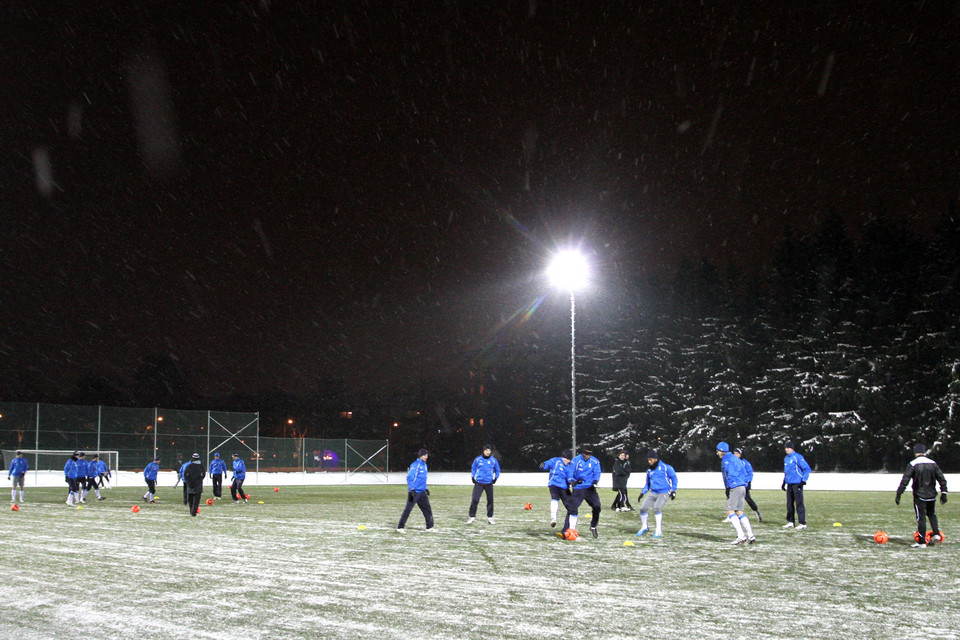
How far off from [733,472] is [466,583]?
6.95m

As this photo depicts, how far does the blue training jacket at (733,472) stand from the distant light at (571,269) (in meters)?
18.2

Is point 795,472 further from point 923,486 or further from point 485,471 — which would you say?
point 485,471

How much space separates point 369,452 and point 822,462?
1240 inches

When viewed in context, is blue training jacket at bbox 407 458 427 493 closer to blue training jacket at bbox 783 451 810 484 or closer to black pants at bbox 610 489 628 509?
blue training jacket at bbox 783 451 810 484

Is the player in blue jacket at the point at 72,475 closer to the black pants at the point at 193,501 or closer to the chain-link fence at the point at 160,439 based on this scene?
the black pants at the point at 193,501

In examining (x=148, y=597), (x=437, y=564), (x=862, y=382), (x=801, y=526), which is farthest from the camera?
(x=862, y=382)

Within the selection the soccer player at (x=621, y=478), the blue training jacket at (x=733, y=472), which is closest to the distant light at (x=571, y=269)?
the soccer player at (x=621, y=478)

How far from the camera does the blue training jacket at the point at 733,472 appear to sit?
15211mm

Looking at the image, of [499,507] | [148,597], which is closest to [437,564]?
[148,597]

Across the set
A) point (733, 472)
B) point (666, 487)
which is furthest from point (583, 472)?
point (733, 472)

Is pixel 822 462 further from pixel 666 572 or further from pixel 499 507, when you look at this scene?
pixel 666 572

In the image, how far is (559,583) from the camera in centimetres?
1028

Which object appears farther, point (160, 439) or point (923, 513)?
point (160, 439)

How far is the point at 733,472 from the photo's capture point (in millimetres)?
15305
